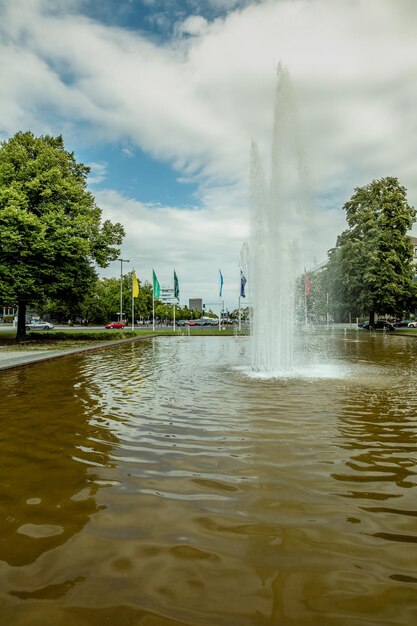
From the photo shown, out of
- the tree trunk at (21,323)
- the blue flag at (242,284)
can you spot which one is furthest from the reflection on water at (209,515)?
the blue flag at (242,284)

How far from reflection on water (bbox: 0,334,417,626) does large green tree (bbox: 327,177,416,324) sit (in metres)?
42.8

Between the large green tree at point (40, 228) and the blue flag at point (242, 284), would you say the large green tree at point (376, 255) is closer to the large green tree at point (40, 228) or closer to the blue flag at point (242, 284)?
the blue flag at point (242, 284)

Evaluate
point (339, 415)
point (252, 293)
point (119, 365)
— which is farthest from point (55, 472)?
point (252, 293)

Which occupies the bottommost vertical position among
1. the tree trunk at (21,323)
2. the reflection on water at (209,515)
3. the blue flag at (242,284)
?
the reflection on water at (209,515)

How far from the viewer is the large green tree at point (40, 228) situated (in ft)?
87.5

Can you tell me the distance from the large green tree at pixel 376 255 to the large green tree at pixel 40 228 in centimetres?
3011

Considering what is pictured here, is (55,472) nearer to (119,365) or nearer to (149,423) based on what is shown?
(149,423)

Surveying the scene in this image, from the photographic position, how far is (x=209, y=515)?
13.1ft

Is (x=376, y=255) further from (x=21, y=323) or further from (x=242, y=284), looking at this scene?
(x=21, y=323)

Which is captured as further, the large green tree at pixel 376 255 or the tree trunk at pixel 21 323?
the large green tree at pixel 376 255

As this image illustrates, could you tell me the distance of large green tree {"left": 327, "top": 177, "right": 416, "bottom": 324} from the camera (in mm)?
48094

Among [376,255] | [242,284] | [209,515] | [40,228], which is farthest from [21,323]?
[376,255]

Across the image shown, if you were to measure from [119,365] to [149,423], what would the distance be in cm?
974

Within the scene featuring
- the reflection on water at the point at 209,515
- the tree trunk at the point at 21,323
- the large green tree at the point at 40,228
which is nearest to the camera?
the reflection on water at the point at 209,515
